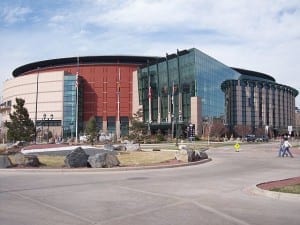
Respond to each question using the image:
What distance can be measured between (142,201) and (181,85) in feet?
312

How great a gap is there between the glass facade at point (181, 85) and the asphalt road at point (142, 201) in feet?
279

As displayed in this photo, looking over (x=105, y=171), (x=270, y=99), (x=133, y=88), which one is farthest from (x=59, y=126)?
(x=105, y=171)

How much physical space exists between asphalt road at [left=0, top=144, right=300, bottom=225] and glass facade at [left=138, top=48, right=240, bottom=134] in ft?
279

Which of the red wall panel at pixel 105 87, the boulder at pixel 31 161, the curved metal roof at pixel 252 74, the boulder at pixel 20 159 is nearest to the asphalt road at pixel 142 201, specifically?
the boulder at pixel 31 161

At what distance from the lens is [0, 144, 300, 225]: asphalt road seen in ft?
30.1

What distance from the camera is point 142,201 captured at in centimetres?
1162

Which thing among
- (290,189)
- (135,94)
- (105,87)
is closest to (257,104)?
(135,94)

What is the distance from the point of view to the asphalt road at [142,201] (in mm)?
9188

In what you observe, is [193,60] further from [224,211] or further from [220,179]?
[224,211]

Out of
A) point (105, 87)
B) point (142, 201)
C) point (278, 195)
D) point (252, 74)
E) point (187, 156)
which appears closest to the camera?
point (142, 201)

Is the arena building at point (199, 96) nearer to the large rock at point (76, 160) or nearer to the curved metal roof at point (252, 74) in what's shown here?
the curved metal roof at point (252, 74)

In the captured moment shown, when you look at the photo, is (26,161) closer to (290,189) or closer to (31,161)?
(31,161)

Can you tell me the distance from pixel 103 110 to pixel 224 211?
399 feet

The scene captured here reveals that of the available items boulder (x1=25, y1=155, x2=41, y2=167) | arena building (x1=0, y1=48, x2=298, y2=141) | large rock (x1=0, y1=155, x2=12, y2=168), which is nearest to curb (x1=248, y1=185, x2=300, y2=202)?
boulder (x1=25, y1=155, x2=41, y2=167)
